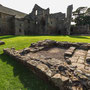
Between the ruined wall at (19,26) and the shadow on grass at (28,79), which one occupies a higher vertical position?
the ruined wall at (19,26)

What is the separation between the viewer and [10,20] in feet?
89.8

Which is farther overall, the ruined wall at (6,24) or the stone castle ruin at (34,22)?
the stone castle ruin at (34,22)

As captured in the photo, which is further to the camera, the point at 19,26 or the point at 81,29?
the point at 81,29

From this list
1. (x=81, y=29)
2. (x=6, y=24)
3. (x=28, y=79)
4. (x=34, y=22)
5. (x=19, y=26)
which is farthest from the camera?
(x=81, y=29)

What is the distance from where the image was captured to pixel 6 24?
87.1 feet

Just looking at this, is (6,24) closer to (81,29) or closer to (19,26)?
(19,26)

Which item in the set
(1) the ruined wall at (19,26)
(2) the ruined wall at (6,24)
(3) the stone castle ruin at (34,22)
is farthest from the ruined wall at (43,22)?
(2) the ruined wall at (6,24)

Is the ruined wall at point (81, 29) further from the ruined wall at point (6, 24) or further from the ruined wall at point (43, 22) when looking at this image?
the ruined wall at point (6, 24)

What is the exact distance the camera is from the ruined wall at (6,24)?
2508 cm

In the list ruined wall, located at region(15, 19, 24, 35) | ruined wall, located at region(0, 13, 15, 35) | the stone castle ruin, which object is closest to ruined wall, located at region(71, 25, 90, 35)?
the stone castle ruin

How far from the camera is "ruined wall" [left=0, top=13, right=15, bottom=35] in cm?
2508

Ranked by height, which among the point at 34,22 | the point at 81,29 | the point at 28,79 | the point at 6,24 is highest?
the point at 34,22

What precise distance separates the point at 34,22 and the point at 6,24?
1107 cm

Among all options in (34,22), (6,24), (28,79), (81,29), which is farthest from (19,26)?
(28,79)
